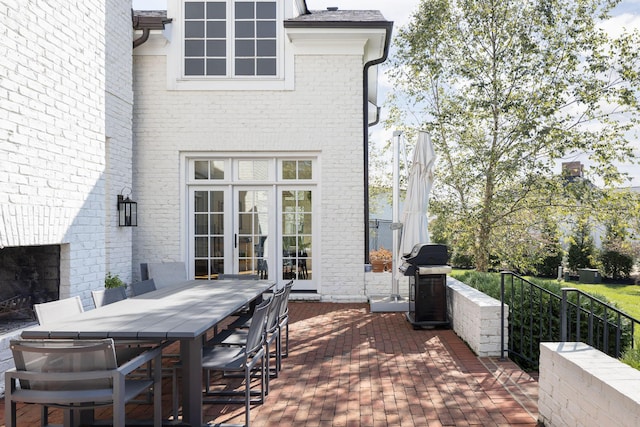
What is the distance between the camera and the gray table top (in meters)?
3.26

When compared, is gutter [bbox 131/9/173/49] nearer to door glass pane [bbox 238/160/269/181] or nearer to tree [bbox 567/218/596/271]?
door glass pane [bbox 238/160/269/181]

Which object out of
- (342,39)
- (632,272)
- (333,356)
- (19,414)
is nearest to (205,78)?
(342,39)

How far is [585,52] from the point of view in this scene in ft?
30.9

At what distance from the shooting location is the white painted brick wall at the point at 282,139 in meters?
9.27

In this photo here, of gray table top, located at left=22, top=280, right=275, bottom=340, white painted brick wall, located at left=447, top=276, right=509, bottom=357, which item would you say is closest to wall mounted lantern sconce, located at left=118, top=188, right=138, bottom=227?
gray table top, located at left=22, top=280, right=275, bottom=340

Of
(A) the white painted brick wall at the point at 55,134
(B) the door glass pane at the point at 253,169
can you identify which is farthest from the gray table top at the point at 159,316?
(B) the door glass pane at the point at 253,169

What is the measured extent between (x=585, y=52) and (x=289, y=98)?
17.5 ft

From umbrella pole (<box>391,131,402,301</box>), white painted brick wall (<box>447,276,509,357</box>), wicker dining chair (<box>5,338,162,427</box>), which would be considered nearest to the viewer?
wicker dining chair (<box>5,338,162,427</box>)

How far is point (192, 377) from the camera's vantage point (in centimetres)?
344

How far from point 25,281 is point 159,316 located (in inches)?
95.2

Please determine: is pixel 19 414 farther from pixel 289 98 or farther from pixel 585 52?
pixel 585 52

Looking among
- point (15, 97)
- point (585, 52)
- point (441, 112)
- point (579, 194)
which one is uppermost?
point (585, 52)

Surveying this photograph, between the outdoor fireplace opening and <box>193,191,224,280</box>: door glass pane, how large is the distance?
3.97 metres

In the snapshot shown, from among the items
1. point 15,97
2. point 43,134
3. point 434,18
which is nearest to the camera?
point 15,97
